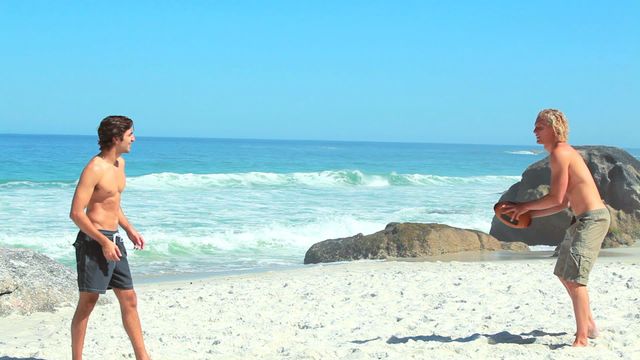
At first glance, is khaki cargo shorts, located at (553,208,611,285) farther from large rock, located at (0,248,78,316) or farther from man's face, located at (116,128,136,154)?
large rock, located at (0,248,78,316)

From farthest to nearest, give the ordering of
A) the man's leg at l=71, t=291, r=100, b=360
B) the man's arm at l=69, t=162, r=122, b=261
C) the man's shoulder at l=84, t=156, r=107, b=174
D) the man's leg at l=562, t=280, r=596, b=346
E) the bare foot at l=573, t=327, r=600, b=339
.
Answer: the bare foot at l=573, t=327, r=600, b=339
the man's leg at l=562, t=280, r=596, b=346
the man's leg at l=71, t=291, r=100, b=360
the man's shoulder at l=84, t=156, r=107, b=174
the man's arm at l=69, t=162, r=122, b=261

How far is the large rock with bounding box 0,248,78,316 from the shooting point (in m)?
7.46

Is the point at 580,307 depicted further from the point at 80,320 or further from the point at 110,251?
the point at 80,320

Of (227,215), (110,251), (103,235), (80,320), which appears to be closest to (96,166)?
(103,235)

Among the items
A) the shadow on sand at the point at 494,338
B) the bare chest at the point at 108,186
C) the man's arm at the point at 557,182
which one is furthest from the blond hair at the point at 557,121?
the bare chest at the point at 108,186

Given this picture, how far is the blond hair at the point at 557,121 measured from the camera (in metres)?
5.25

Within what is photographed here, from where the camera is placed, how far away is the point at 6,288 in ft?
24.6

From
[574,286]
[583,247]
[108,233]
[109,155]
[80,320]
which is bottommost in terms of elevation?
[80,320]

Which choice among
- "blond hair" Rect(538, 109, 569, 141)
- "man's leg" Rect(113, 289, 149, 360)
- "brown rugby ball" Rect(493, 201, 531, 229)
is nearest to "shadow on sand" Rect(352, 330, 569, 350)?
"brown rugby ball" Rect(493, 201, 531, 229)

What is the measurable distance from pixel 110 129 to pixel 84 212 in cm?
54

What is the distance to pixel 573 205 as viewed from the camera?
17.6 feet

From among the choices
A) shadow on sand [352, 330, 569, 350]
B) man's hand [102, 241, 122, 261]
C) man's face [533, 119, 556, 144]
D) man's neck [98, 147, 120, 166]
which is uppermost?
man's face [533, 119, 556, 144]

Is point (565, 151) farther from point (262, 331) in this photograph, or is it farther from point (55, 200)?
point (55, 200)

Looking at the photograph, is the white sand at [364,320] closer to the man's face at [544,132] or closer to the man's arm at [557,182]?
the man's arm at [557,182]
